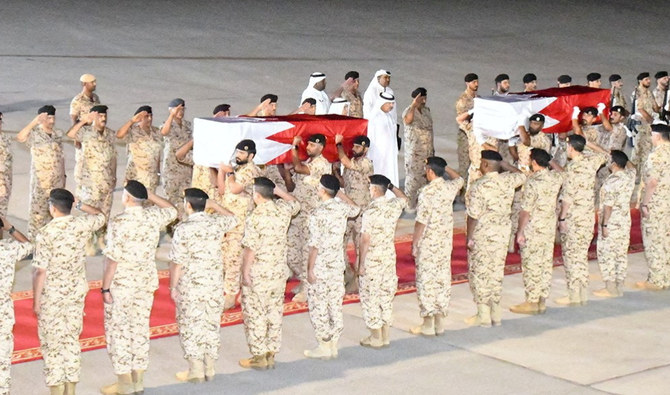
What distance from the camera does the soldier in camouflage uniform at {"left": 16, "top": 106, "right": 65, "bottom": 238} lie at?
12.3m

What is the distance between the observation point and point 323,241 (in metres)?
9.79

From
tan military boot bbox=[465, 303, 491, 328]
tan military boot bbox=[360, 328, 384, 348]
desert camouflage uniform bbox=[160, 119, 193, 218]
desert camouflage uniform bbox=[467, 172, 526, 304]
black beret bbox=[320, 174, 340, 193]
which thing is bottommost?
tan military boot bbox=[360, 328, 384, 348]

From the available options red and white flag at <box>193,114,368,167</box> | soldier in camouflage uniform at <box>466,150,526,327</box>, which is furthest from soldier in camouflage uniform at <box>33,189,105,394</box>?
soldier in camouflage uniform at <box>466,150,526,327</box>

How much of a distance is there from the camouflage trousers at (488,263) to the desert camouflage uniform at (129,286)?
296 centimetres

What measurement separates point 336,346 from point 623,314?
2768 mm

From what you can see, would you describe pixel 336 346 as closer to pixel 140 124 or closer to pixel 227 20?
pixel 140 124

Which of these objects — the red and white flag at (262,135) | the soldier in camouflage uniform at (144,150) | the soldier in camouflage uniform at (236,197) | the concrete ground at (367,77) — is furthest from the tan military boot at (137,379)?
the soldier in camouflage uniform at (144,150)

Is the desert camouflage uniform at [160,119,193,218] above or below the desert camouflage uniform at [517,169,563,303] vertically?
above

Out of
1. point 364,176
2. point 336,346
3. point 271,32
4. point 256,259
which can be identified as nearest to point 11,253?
point 256,259

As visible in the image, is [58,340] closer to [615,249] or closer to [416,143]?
[615,249]

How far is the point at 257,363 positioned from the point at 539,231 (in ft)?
9.39

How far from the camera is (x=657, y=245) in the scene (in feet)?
39.4

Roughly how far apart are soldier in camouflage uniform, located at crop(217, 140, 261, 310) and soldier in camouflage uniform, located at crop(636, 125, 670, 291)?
3.65 meters

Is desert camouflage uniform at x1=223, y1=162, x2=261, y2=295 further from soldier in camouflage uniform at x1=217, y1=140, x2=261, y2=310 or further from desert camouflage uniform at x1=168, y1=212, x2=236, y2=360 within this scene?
desert camouflage uniform at x1=168, y1=212, x2=236, y2=360
